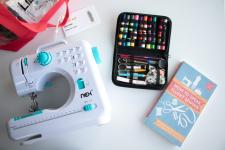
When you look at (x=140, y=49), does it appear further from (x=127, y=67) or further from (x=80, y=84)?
(x=80, y=84)

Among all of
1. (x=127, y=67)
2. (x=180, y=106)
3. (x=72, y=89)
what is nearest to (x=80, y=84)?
(x=72, y=89)

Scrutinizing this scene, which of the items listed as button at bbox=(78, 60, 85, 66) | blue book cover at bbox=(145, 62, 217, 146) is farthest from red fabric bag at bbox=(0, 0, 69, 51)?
blue book cover at bbox=(145, 62, 217, 146)

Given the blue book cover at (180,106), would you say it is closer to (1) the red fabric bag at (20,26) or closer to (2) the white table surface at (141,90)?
(2) the white table surface at (141,90)

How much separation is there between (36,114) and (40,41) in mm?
246

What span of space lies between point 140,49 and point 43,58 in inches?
11.2

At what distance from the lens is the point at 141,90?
2.56 ft

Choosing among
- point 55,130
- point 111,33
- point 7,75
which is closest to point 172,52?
point 111,33

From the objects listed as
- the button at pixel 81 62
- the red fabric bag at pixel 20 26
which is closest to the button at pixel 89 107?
the button at pixel 81 62

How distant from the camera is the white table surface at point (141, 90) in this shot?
774 mm

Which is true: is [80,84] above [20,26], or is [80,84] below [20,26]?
below

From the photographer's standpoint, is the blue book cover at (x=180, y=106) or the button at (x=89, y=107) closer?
the button at (x=89, y=107)

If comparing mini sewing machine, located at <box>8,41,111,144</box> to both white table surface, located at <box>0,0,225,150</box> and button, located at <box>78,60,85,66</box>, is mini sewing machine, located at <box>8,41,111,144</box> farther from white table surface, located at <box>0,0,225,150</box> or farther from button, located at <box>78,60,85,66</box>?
white table surface, located at <box>0,0,225,150</box>

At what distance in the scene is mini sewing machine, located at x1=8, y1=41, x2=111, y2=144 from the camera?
0.66 meters

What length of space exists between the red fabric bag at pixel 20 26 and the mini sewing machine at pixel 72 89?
0.23 feet
